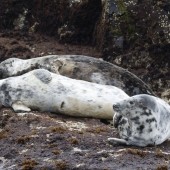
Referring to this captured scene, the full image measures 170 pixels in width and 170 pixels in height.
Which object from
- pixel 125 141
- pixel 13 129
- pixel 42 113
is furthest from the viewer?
pixel 42 113

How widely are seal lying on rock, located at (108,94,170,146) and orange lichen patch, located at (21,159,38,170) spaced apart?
109 centimetres

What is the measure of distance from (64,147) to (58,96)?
2028mm

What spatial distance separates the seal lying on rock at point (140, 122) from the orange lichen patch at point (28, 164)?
1.09 meters

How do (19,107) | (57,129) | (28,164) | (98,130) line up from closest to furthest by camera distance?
(28,164) < (57,129) < (98,130) < (19,107)

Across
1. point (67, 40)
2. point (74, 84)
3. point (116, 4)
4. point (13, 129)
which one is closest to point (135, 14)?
point (116, 4)

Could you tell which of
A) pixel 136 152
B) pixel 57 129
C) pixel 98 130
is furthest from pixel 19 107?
pixel 136 152

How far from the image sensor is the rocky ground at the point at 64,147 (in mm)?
7219

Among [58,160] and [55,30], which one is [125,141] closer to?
[58,160]

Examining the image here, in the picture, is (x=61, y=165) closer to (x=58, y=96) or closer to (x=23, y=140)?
(x=23, y=140)

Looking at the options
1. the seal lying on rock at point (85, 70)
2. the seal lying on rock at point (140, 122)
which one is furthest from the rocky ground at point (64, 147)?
the seal lying on rock at point (85, 70)

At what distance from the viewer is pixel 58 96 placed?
969cm

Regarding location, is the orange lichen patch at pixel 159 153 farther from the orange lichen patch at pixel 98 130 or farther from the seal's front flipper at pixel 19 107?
the seal's front flipper at pixel 19 107

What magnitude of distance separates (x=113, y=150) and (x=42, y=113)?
2.13 metres

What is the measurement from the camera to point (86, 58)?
1158 centimetres
